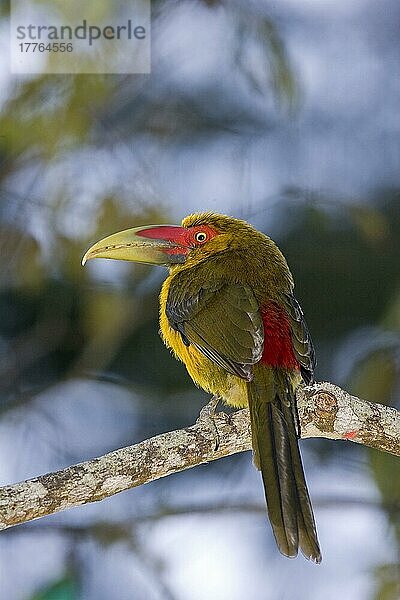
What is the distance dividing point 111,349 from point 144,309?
0.37 ft

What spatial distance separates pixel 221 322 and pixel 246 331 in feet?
0.15

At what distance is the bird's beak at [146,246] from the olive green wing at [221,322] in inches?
2.2

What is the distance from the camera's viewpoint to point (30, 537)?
199 centimetres

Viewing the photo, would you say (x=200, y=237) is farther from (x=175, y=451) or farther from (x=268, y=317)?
(x=175, y=451)

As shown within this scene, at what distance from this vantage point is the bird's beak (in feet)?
4.67

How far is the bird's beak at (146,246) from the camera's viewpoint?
142 centimetres

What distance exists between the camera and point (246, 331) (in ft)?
4.17

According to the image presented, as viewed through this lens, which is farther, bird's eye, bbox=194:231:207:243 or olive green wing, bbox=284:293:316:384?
bird's eye, bbox=194:231:207:243

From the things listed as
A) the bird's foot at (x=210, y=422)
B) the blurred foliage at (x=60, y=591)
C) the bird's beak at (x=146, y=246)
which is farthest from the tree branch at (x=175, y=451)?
the blurred foliage at (x=60, y=591)

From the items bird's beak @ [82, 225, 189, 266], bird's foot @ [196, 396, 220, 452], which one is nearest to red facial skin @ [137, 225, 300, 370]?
bird's beak @ [82, 225, 189, 266]

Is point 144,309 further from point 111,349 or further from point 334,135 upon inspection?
point 334,135

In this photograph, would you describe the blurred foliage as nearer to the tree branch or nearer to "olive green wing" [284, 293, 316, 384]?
the tree branch

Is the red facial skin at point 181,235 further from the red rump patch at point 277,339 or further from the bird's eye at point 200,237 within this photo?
the red rump patch at point 277,339

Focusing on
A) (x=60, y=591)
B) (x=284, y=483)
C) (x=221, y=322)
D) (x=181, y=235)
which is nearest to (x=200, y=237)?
(x=181, y=235)
